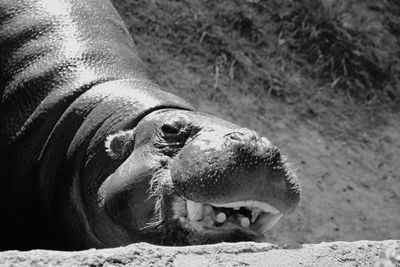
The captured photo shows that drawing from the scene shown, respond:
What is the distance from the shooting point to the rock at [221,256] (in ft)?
6.55

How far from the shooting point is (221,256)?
2.20 m

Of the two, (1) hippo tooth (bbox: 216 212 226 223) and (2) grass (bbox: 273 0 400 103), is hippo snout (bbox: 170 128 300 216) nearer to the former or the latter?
(1) hippo tooth (bbox: 216 212 226 223)

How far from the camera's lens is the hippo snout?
8.33 feet

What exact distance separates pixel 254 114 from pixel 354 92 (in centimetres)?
130

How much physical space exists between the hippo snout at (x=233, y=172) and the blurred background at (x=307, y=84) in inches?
107

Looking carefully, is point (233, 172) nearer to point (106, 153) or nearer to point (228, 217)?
point (228, 217)

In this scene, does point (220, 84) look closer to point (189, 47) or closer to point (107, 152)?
point (189, 47)

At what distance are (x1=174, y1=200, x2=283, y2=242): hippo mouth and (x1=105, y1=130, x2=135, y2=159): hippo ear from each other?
512mm

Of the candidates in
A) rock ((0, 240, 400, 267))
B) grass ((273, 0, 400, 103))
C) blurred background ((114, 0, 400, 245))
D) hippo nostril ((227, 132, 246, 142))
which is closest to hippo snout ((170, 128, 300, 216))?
hippo nostril ((227, 132, 246, 142))

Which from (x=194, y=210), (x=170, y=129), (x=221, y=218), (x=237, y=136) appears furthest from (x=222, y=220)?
(x=170, y=129)

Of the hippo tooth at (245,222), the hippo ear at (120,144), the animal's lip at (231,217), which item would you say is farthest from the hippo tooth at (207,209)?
the hippo ear at (120,144)

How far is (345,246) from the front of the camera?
2428mm

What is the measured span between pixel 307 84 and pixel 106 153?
→ 13.4ft

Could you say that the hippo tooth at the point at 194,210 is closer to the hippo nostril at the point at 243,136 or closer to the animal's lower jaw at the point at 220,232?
the animal's lower jaw at the point at 220,232
